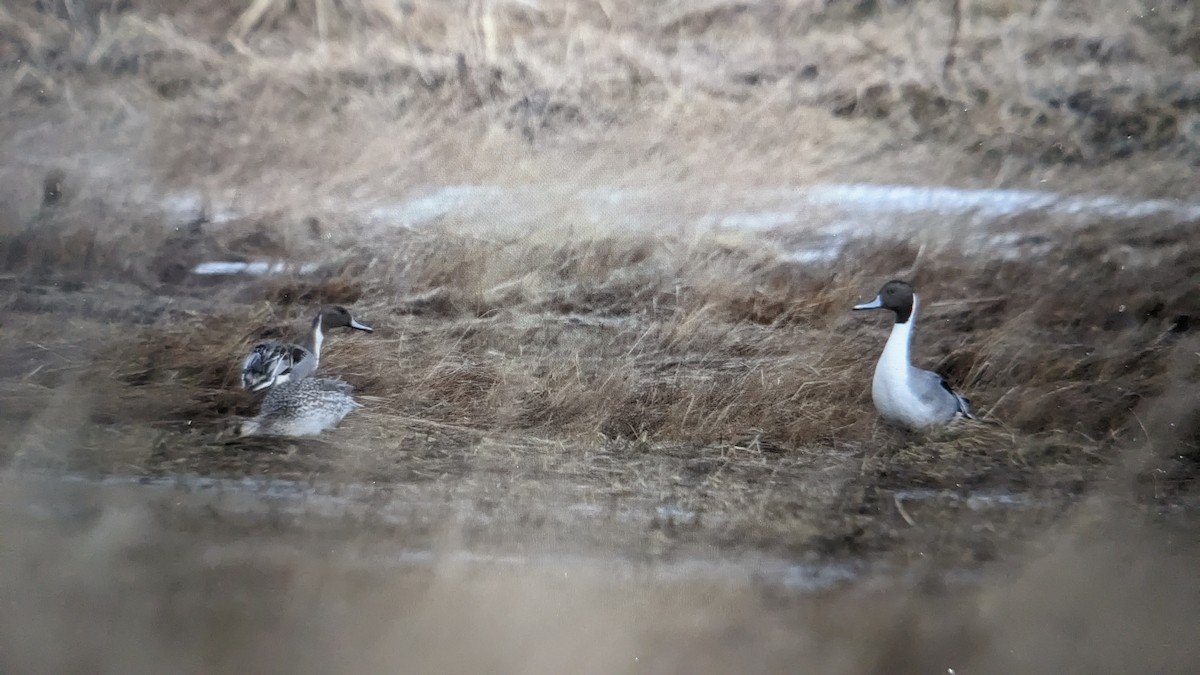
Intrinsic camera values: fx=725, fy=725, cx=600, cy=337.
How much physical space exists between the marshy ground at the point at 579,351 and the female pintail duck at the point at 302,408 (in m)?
0.04

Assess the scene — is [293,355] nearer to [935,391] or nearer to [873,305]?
[873,305]

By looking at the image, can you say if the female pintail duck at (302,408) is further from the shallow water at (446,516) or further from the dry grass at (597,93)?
the dry grass at (597,93)

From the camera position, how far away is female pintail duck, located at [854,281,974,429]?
58.8 inches

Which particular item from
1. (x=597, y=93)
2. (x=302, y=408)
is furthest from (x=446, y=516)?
(x=597, y=93)

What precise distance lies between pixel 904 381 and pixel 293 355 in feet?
4.18

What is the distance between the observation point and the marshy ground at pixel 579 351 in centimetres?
146

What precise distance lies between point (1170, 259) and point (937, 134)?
55cm

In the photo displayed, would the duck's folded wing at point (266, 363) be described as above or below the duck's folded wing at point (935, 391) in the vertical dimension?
above

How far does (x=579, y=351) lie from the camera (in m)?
1.54

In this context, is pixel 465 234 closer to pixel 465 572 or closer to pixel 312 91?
pixel 312 91

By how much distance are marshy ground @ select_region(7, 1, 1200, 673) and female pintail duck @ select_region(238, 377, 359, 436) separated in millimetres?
36

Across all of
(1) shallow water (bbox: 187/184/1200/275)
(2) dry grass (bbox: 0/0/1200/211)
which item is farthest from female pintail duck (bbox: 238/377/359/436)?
(2) dry grass (bbox: 0/0/1200/211)

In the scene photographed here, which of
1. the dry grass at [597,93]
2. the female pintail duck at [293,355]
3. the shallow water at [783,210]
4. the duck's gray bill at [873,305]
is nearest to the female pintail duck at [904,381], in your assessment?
the duck's gray bill at [873,305]

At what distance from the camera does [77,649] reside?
5.00 feet
